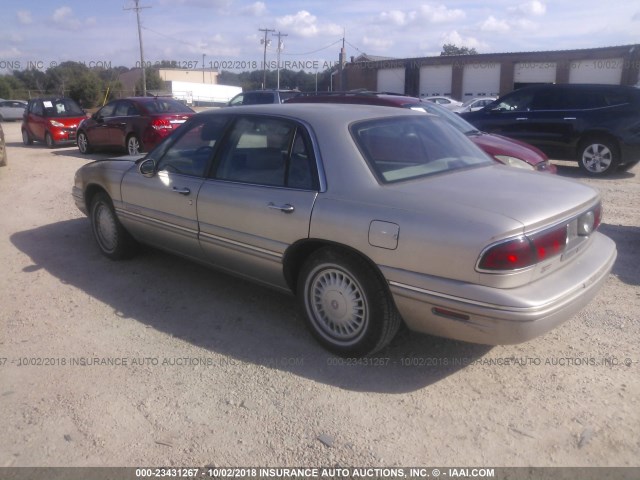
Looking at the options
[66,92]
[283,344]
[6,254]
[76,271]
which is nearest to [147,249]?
[76,271]

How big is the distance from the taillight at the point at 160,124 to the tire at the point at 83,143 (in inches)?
117

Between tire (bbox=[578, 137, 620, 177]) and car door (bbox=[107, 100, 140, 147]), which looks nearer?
tire (bbox=[578, 137, 620, 177])

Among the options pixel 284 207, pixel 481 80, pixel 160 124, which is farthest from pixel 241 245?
pixel 481 80

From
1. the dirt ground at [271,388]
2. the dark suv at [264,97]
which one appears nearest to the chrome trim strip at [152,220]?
the dirt ground at [271,388]

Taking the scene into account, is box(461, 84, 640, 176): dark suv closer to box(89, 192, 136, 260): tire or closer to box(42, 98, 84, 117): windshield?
box(89, 192, 136, 260): tire

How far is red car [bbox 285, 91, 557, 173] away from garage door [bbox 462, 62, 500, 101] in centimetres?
3494

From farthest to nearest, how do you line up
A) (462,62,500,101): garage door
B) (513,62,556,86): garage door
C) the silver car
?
(462,62,500,101): garage door
(513,62,556,86): garage door
the silver car

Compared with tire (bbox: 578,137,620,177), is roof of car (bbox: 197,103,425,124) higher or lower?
higher

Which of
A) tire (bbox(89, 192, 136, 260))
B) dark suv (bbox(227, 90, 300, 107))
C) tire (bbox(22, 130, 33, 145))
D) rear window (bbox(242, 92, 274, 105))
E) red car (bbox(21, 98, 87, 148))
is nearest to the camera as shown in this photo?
tire (bbox(89, 192, 136, 260))

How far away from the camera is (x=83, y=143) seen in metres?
14.5

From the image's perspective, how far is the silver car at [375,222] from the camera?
9.39 feet

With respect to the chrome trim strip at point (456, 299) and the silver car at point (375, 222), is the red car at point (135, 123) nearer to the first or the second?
the silver car at point (375, 222)

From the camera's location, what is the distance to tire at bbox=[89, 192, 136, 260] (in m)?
5.33

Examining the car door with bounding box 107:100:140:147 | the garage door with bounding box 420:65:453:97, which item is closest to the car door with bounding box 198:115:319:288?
the car door with bounding box 107:100:140:147
